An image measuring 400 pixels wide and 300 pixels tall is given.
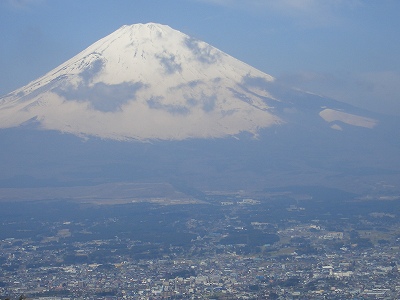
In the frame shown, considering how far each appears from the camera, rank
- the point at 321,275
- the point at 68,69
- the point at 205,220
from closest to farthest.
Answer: the point at 321,275
the point at 205,220
the point at 68,69

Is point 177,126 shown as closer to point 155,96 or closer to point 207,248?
point 155,96

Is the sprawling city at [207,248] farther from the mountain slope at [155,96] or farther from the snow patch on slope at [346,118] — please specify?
the snow patch on slope at [346,118]

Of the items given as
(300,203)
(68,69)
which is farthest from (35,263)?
(68,69)

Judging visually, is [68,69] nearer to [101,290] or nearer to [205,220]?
[205,220]

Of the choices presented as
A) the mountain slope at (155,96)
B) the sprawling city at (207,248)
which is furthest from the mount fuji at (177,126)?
the sprawling city at (207,248)

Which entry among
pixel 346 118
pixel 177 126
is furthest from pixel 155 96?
pixel 346 118

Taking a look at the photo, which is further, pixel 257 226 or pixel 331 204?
pixel 331 204

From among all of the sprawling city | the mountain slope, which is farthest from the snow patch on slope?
the sprawling city
